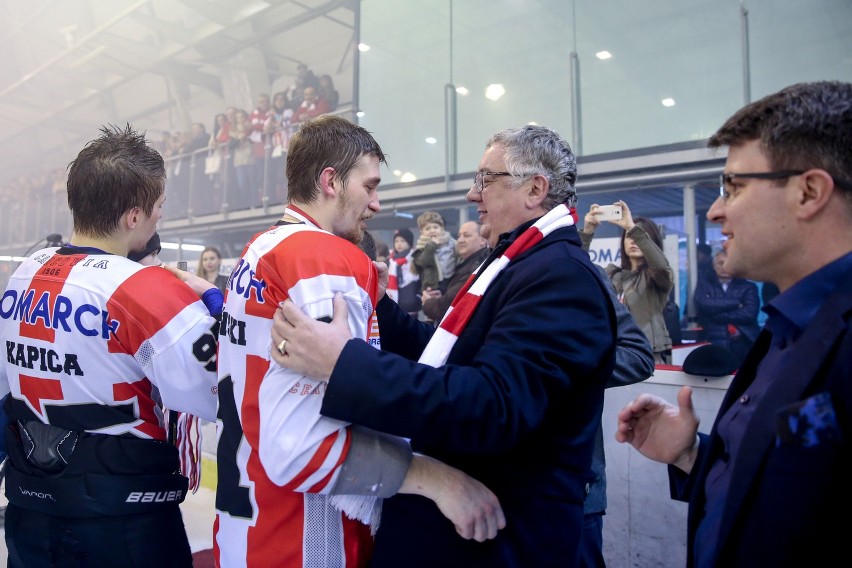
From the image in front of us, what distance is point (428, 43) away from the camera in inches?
216

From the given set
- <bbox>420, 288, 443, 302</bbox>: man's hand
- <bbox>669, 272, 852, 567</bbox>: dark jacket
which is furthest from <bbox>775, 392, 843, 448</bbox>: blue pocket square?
<bbox>420, 288, 443, 302</bbox>: man's hand

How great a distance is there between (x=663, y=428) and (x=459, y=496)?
424 millimetres

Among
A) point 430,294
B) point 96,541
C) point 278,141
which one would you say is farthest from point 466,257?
point 278,141

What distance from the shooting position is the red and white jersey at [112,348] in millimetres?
1250

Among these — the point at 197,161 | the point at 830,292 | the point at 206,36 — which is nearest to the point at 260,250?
the point at 830,292

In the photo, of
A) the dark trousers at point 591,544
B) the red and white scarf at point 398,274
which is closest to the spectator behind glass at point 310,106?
the red and white scarf at point 398,274

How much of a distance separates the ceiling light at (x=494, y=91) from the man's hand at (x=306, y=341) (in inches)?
166

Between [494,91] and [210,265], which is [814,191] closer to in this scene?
[494,91]

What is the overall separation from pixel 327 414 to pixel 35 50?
43.4 feet

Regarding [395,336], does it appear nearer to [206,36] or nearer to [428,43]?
[428,43]

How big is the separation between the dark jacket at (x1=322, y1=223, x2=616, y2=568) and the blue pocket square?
36 centimetres

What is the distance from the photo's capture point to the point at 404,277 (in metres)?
4.50

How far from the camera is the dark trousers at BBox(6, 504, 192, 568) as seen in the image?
1.22 meters

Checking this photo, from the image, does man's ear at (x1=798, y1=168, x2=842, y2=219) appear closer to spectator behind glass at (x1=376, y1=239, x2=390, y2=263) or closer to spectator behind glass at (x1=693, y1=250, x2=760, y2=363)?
spectator behind glass at (x1=693, y1=250, x2=760, y2=363)
